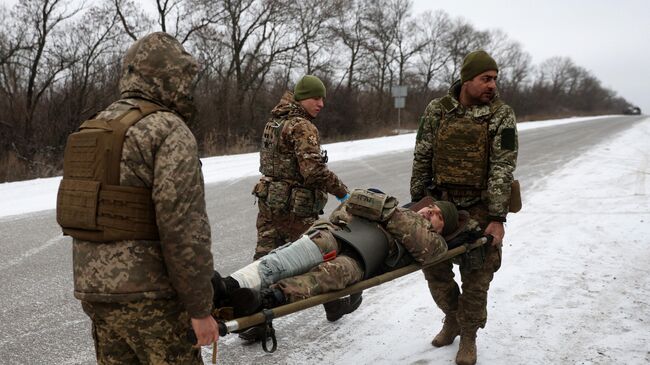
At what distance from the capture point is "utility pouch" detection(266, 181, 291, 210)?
376 cm

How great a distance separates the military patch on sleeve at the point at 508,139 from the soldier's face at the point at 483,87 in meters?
0.27

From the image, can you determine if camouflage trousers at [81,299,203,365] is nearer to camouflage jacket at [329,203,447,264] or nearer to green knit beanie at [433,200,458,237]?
camouflage jacket at [329,203,447,264]

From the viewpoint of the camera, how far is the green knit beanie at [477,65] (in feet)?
10.7

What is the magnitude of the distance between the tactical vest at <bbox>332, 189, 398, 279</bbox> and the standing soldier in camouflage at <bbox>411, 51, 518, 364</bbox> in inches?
22.1

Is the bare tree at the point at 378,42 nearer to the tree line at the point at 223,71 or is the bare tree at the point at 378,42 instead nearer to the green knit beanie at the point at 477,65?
the tree line at the point at 223,71

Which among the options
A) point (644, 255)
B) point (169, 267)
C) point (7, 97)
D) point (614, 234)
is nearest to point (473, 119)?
point (169, 267)

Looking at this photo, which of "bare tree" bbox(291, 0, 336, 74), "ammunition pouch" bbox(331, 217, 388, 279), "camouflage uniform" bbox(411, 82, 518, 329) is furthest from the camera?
"bare tree" bbox(291, 0, 336, 74)

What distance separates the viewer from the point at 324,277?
265cm

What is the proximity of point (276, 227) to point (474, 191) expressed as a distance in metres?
1.55

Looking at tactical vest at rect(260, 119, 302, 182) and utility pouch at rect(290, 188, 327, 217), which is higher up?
tactical vest at rect(260, 119, 302, 182)

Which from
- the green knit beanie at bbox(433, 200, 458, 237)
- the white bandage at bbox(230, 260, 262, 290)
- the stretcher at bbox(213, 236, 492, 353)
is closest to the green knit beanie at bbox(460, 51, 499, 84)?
the green knit beanie at bbox(433, 200, 458, 237)

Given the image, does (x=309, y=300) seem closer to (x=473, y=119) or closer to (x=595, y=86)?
(x=473, y=119)

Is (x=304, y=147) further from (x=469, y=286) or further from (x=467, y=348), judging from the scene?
(x=467, y=348)

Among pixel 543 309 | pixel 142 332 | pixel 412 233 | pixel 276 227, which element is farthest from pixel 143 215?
pixel 543 309
